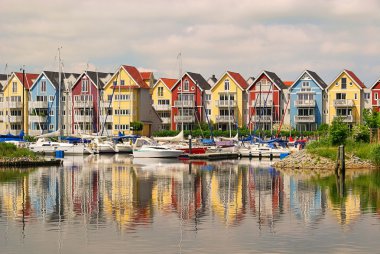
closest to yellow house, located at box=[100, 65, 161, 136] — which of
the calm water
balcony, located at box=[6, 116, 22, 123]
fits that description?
balcony, located at box=[6, 116, 22, 123]

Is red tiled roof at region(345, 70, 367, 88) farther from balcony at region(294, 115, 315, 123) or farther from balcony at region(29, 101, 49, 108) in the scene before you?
balcony at region(29, 101, 49, 108)

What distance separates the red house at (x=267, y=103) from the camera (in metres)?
123

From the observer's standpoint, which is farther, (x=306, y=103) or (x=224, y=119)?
(x=224, y=119)

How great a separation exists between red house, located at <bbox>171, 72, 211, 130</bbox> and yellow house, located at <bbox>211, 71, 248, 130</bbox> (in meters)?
2.48

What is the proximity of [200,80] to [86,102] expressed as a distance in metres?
20.0

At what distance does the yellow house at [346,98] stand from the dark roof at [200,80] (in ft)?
72.4

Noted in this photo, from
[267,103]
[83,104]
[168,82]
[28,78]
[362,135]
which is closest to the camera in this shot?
[362,135]

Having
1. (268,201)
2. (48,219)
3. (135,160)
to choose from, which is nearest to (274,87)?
(135,160)

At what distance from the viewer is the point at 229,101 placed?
125938mm

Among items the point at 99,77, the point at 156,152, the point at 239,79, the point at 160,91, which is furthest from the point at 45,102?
the point at 156,152

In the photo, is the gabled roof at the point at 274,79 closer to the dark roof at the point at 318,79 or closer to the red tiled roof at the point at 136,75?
the dark roof at the point at 318,79

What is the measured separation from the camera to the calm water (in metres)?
28.8

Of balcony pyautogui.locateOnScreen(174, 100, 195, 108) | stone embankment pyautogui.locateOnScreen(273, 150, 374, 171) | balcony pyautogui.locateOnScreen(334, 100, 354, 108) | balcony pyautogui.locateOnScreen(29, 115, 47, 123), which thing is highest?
balcony pyautogui.locateOnScreen(174, 100, 195, 108)

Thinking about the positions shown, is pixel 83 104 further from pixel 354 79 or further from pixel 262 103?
pixel 354 79
